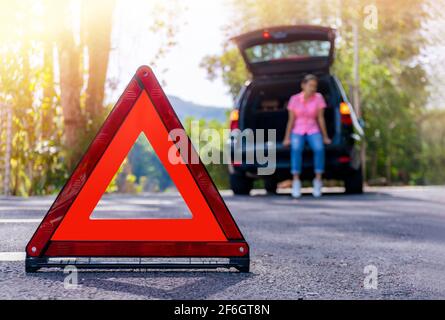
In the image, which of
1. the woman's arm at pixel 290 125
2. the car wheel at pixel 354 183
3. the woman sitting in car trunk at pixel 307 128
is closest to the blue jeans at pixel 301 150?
the woman sitting in car trunk at pixel 307 128

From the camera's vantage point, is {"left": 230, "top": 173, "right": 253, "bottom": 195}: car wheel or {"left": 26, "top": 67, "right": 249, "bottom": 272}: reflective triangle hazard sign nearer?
{"left": 26, "top": 67, "right": 249, "bottom": 272}: reflective triangle hazard sign

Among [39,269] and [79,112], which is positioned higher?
[79,112]

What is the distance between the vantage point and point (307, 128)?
11227mm

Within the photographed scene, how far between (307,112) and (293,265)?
22.8 feet

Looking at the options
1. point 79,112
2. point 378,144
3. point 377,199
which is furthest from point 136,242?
point 378,144

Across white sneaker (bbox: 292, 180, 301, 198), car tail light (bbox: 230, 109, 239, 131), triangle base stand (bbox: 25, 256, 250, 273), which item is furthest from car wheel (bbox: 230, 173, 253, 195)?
triangle base stand (bbox: 25, 256, 250, 273)

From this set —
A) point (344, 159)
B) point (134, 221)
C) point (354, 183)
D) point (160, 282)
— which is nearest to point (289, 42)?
point (344, 159)

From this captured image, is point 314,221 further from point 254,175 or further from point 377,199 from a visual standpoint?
point 254,175

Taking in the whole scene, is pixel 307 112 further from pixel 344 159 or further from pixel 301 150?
pixel 344 159

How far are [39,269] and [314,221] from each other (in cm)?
359

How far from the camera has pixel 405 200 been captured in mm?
10711

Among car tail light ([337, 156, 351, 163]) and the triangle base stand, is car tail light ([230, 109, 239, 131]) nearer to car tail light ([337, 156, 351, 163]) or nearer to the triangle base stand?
car tail light ([337, 156, 351, 163])

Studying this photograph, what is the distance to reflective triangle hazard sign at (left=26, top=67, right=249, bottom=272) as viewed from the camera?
406 cm

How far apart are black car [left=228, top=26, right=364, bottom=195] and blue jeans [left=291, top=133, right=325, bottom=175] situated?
0.25 meters
